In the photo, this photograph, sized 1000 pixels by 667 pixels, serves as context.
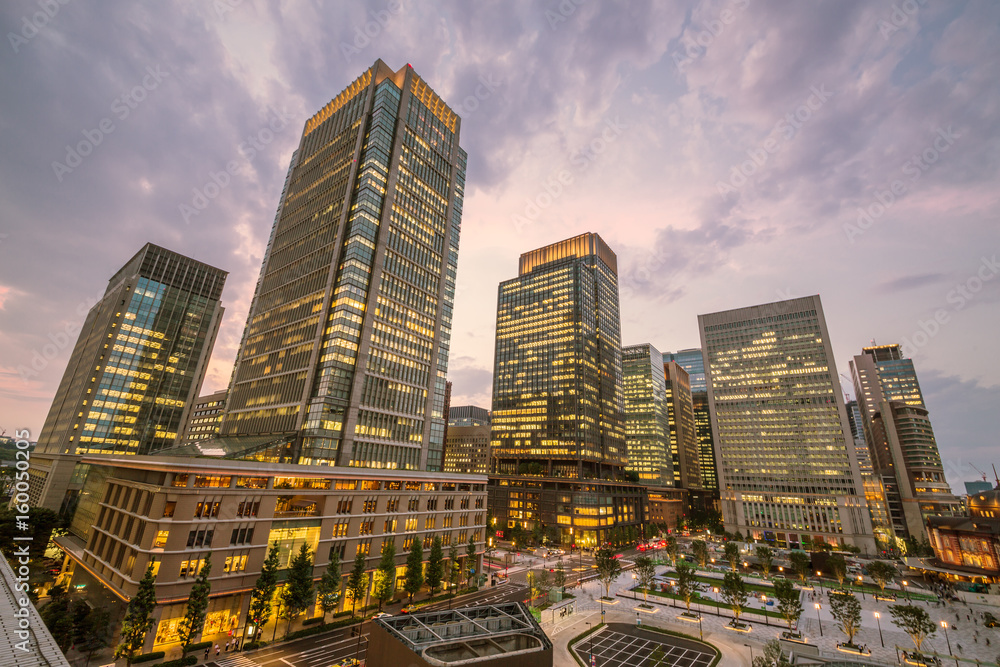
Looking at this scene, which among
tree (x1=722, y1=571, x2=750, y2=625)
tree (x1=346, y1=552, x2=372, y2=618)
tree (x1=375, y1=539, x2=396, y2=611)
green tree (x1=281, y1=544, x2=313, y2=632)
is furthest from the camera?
tree (x1=722, y1=571, x2=750, y2=625)

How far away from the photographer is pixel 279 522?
59938 mm

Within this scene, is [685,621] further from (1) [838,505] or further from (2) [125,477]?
(1) [838,505]

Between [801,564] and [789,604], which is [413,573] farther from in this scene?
[801,564]

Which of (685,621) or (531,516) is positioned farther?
(531,516)

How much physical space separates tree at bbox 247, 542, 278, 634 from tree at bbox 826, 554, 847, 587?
367 ft

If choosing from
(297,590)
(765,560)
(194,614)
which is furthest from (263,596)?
(765,560)

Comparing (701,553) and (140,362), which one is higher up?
(140,362)

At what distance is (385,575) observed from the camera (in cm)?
6494

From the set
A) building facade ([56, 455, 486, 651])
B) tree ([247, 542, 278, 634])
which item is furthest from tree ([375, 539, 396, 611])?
tree ([247, 542, 278, 634])

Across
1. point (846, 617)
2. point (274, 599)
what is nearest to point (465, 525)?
point (274, 599)

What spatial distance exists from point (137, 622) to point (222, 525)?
12.6 m

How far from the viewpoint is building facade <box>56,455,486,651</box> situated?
1999 inches

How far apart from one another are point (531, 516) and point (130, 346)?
15839 cm

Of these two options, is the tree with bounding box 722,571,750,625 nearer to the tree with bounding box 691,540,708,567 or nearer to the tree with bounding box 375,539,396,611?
the tree with bounding box 691,540,708,567
